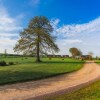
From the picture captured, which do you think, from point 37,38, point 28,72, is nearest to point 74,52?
point 37,38

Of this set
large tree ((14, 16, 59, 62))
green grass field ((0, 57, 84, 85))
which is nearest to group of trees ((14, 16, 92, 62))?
large tree ((14, 16, 59, 62))

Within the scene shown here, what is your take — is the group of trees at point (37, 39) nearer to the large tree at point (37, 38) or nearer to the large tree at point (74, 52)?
the large tree at point (37, 38)

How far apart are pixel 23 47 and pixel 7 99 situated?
141ft

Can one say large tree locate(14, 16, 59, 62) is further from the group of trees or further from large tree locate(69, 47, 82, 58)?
large tree locate(69, 47, 82, 58)

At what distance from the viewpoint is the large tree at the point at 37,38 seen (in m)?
53.7

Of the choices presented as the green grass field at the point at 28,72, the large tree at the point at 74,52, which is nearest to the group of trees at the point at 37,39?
the green grass field at the point at 28,72

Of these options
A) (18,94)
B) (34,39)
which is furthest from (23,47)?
(18,94)

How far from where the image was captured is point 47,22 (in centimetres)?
5531

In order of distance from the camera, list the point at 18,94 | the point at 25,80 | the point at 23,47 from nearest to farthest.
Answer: the point at 18,94 → the point at 25,80 → the point at 23,47

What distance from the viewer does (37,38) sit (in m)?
53.7

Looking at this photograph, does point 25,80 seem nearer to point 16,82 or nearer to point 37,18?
point 16,82

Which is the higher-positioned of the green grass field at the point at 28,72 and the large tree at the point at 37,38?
the large tree at the point at 37,38

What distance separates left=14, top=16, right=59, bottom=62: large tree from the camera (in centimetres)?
5369

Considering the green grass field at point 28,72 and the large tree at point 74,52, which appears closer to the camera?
the green grass field at point 28,72
